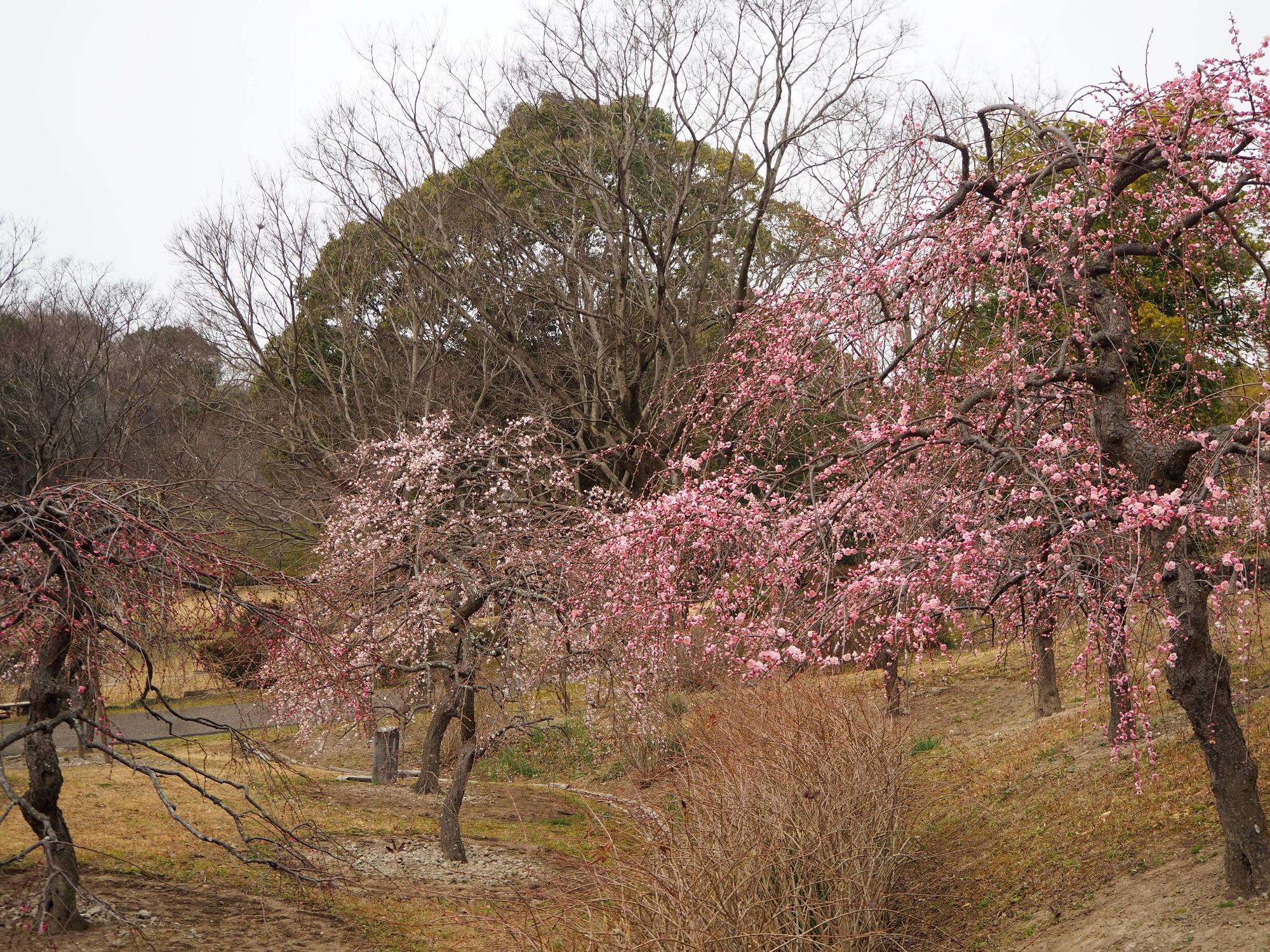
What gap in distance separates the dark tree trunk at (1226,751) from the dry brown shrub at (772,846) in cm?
176

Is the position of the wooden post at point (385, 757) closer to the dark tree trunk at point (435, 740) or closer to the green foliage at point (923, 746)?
the dark tree trunk at point (435, 740)

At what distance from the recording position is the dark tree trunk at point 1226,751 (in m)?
4.96

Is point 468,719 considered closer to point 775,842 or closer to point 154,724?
point 775,842

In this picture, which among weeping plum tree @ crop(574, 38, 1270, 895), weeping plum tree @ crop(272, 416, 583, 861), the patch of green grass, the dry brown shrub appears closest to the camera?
the dry brown shrub

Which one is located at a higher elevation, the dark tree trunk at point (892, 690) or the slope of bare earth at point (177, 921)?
the dark tree trunk at point (892, 690)

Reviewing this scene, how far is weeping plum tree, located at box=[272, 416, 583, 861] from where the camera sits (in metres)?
9.02

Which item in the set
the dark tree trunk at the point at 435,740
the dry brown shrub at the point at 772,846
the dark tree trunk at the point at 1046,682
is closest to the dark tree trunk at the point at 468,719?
the dark tree trunk at the point at 435,740

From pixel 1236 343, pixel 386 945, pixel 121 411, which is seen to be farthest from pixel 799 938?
pixel 121 411

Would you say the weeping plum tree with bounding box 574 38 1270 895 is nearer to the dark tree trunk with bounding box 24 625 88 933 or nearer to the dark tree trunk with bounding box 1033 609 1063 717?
the dark tree trunk with bounding box 24 625 88 933

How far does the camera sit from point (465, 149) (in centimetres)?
1627

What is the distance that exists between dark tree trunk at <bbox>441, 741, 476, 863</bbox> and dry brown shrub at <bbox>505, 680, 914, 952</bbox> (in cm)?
176

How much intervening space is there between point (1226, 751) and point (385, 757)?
964 cm

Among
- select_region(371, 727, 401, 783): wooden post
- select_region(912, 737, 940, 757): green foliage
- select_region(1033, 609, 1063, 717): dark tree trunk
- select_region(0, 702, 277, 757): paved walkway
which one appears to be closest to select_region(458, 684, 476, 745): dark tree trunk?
select_region(371, 727, 401, 783): wooden post

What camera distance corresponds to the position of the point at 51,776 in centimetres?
588
